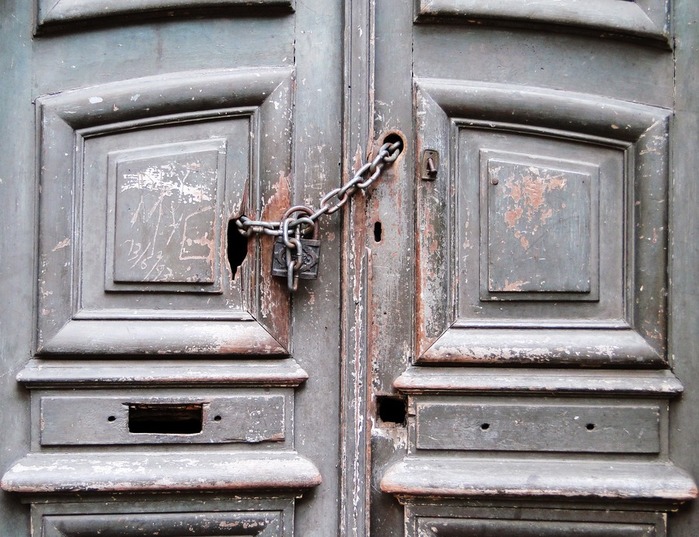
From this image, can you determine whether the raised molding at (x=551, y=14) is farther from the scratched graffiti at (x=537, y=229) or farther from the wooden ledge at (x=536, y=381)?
the wooden ledge at (x=536, y=381)

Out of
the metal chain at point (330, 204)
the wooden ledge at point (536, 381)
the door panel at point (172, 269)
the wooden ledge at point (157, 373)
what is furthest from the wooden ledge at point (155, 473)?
the metal chain at point (330, 204)

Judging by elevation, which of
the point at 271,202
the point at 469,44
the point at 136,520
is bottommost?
the point at 136,520

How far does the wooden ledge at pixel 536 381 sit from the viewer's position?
1.07 meters

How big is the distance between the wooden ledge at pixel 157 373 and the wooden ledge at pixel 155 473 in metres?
0.11

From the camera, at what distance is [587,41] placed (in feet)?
3.68

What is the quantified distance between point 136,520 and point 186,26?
0.77 meters

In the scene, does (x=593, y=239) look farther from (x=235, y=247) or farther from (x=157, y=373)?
(x=157, y=373)

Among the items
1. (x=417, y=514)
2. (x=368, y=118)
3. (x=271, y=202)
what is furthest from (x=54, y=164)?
(x=417, y=514)

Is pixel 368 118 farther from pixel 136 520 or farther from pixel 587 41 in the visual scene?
pixel 136 520

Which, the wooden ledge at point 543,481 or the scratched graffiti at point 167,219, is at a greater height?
the scratched graffiti at point 167,219

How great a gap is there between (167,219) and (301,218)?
210 mm

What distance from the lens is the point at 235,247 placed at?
43.2 inches

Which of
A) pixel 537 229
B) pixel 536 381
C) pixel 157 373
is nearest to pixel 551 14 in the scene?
pixel 537 229

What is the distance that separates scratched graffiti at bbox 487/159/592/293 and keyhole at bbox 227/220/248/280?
384mm
